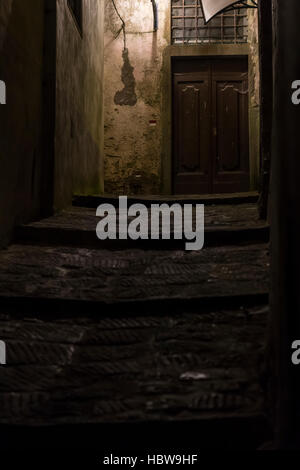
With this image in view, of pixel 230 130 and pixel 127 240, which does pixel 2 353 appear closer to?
pixel 127 240

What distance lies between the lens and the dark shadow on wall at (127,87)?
9359 mm

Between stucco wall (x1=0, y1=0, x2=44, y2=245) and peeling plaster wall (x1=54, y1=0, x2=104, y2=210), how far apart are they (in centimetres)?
39

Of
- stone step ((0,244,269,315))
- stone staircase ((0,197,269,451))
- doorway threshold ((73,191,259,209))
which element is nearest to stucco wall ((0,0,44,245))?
stone staircase ((0,197,269,451))

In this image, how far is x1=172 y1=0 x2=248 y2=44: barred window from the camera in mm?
9047

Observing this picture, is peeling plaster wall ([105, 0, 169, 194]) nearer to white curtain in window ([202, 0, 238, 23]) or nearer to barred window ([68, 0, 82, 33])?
white curtain in window ([202, 0, 238, 23])

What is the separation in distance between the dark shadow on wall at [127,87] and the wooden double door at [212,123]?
2.55ft

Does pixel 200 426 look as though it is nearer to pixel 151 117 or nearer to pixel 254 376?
pixel 254 376

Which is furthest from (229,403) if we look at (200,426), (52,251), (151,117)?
(151,117)

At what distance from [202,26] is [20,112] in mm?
5954

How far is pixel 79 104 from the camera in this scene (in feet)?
21.6

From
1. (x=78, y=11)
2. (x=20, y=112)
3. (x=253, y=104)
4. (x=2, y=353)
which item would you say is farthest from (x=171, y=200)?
(x=2, y=353)

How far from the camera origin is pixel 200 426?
77.1 inches

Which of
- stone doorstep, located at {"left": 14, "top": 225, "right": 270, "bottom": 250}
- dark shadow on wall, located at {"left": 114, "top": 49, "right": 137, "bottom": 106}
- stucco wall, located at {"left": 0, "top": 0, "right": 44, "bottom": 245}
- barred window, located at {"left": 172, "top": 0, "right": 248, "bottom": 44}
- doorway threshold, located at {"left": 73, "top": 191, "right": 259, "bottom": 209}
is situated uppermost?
barred window, located at {"left": 172, "top": 0, "right": 248, "bottom": 44}

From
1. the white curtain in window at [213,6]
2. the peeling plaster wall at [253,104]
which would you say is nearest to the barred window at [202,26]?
the peeling plaster wall at [253,104]
